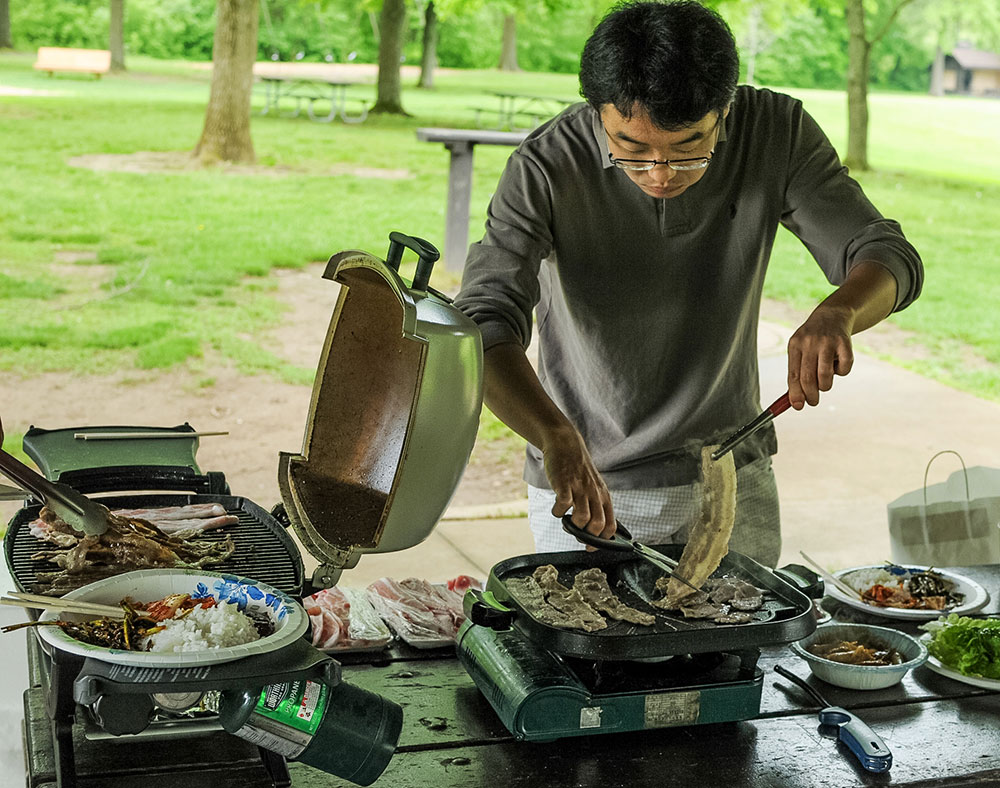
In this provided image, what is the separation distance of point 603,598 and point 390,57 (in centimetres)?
1104

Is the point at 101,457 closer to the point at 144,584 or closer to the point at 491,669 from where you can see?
the point at 144,584

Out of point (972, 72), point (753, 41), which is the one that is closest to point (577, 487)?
point (753, 41)

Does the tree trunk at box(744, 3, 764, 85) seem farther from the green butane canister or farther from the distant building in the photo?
the green butane canister

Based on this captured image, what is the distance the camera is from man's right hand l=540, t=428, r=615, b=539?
80.5 inches

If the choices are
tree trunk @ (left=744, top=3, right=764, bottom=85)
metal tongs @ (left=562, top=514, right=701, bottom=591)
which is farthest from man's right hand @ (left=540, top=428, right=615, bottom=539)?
tree trunk @ (left=744, top=3, right=764, bottom=85)

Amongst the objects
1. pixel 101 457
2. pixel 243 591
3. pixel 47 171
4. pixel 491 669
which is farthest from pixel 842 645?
pixel 47 171

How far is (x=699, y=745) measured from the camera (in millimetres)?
1892

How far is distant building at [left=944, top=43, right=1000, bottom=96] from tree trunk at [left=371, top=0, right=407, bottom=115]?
559 centimetres

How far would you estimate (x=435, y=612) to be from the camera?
229cm

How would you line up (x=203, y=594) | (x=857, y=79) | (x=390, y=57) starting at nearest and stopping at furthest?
(x=203, y=594), (x=857, y=79), (x=390, y=57)

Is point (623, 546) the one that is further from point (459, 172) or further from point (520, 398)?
point (459, 172)

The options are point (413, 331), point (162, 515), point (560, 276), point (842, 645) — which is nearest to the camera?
point (413, 331)

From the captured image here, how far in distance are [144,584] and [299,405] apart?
584 cm

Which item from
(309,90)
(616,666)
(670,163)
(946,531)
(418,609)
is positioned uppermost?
(670,163)
